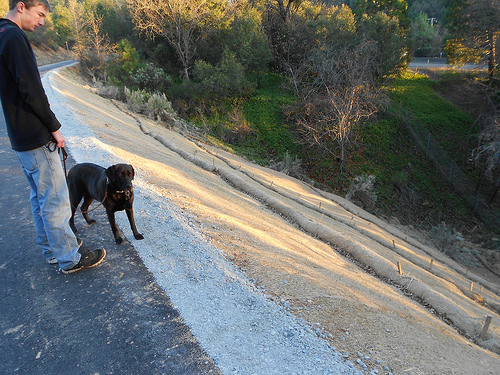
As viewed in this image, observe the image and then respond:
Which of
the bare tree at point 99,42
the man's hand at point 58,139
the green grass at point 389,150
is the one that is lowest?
the green grass at point 389,150

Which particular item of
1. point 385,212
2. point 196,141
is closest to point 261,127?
point 196,141

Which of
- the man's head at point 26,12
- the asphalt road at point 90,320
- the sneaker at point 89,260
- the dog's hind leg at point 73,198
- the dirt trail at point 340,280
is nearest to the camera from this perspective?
the asphalt road at point 90,320

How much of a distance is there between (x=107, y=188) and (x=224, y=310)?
2.14m

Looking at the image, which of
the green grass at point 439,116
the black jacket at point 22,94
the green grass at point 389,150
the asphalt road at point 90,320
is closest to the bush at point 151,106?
the green grass at point 389,150

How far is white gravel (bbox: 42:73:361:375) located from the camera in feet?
9.76

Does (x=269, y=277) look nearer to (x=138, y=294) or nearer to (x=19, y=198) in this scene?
(x=138, y=294)

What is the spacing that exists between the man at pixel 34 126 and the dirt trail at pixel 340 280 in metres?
1.31

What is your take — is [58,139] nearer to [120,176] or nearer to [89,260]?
[120,176]

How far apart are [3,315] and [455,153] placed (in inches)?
1118

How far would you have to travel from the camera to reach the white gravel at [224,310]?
2.97 meters

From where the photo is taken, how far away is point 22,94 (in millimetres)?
3041

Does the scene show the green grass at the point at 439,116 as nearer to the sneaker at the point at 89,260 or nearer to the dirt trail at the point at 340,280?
the dirt trail at the point at 340,280

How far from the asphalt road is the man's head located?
278cm

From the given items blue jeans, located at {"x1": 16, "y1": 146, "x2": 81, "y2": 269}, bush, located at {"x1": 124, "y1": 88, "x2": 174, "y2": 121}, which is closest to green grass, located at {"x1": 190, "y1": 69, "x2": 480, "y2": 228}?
bush, located at {"x1": 124, "y1": 88, "x2": 174, "y2": 121}
